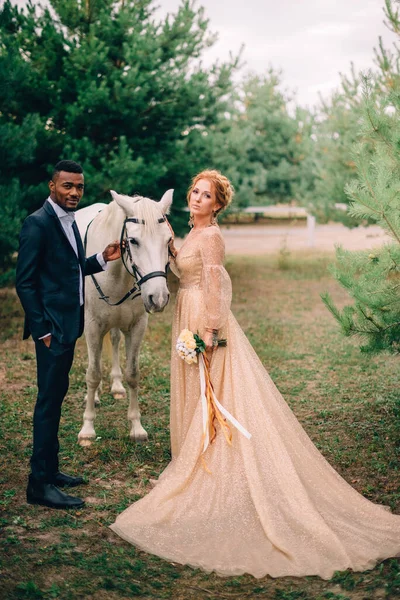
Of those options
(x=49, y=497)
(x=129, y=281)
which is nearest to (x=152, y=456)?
(x=49, y=497)

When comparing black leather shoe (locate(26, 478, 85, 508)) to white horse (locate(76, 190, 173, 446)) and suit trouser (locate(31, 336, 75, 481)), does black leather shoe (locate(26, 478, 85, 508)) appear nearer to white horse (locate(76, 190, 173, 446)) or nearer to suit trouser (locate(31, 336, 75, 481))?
suit trouser (locate(31, 336, 75, 481))

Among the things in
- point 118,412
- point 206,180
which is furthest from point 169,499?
point 118,412

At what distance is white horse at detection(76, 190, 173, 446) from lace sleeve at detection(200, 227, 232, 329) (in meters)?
0.29

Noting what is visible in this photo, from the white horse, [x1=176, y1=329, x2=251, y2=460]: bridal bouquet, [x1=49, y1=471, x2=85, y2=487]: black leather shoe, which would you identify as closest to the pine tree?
[x1=176, y1=329, x2=251, y2=460]: bridal bouquet

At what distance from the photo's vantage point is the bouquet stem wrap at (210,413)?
3797 millimetres

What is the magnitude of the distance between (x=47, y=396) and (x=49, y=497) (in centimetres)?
66

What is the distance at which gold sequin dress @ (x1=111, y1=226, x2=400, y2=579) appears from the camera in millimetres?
3264

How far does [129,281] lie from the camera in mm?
4918

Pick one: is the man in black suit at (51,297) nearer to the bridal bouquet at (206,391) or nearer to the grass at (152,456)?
the grass at (152,456)

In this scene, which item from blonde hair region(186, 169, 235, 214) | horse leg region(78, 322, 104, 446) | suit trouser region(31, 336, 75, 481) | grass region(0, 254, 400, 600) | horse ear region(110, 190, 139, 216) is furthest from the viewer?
horse leg region(78, 322, 104, 446)

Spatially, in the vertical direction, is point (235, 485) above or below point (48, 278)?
below

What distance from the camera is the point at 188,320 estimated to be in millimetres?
4125

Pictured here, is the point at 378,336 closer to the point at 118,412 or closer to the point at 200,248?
the point at 200,248

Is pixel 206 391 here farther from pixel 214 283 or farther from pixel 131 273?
pixel 131 273
